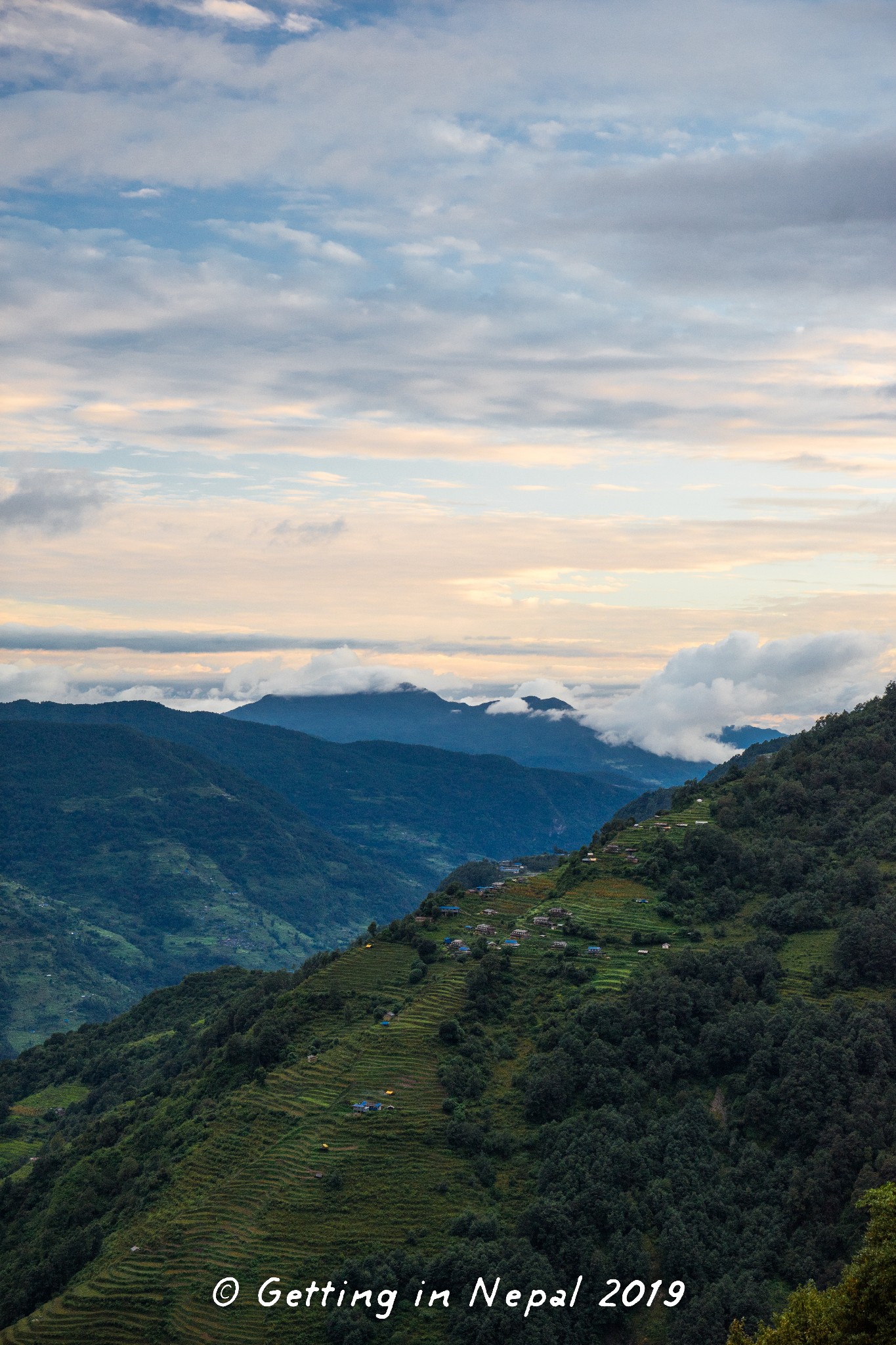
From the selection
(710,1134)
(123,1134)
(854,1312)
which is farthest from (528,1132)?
(854,1312)

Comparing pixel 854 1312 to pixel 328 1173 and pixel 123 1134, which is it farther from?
pixel 123 1134

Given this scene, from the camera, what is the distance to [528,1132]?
69062 millimetres

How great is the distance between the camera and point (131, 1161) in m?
73.7

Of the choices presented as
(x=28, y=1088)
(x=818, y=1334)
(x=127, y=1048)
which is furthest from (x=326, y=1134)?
(x=28, y=1088)

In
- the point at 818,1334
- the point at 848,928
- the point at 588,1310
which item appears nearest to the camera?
the point at 818,1334

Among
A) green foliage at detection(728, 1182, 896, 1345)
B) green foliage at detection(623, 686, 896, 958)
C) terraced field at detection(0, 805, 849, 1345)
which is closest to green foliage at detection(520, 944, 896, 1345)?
terraced field at detection(0, 805, 849, 1345)

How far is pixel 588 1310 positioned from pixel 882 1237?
2612cm

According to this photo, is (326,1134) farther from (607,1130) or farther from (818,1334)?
(818,1334)

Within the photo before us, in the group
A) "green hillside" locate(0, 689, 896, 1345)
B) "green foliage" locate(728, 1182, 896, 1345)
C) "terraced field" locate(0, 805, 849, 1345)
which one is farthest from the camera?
"terraced field" locate(0, 805, 849, 1345)

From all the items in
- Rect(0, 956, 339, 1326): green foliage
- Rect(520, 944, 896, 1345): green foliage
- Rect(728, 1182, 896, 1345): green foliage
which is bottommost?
Rect(0, 956, 339, 1326): green foliage

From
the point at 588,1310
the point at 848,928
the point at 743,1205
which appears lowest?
the point at 588,1310

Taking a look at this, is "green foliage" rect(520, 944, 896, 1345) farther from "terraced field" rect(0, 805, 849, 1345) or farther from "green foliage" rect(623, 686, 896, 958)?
"green foliage" rect(623, 686, 896, 958)

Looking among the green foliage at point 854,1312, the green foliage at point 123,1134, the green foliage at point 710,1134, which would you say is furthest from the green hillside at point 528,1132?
the green foliage at point 854,1312

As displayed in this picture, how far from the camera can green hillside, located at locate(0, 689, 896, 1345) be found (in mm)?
56688
